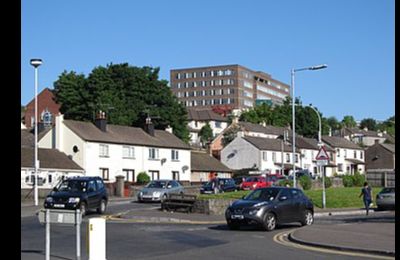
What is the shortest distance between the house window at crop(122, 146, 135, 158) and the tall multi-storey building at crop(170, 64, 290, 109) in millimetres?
114357

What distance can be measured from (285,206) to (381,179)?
4503 centimetres

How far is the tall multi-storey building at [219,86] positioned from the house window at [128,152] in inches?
4502

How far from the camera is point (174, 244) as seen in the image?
60.7ft

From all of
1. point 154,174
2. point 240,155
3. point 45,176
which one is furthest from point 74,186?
point 240,155

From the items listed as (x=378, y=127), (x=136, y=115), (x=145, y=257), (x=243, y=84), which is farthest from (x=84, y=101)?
(x=378, y=127)

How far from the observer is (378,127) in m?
196

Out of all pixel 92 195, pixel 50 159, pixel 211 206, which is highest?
pixel 50 159

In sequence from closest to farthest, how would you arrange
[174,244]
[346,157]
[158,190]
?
[174,244] → [158,190] → [346,157]

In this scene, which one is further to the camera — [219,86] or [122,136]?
[219,86]

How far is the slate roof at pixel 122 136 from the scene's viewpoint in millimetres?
64438

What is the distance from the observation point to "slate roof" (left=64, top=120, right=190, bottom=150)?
211 feet

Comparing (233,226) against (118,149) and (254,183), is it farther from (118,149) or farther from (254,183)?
(118,149)
